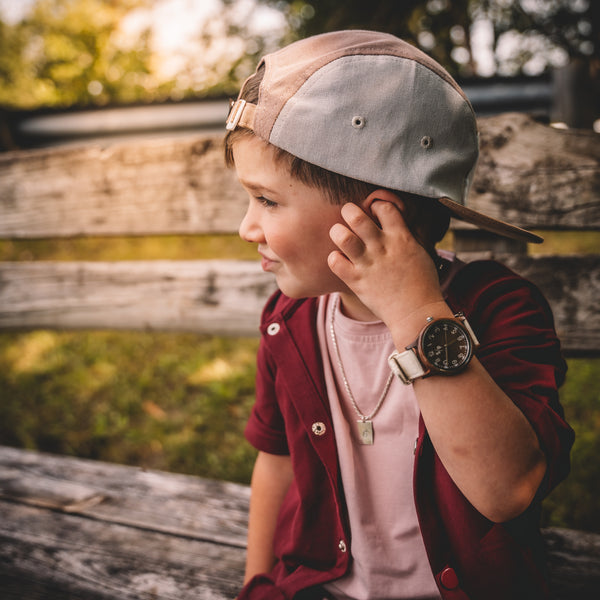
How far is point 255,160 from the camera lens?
40.9 inches

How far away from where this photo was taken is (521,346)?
955 millimetres

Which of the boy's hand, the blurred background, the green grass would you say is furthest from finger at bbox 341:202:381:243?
the blurred background

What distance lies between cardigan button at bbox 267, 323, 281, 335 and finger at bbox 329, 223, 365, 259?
0.38 meters

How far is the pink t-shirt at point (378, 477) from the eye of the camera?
114cm

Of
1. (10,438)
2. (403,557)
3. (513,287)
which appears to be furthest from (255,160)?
(10,438)

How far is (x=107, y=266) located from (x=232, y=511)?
4.00 feet

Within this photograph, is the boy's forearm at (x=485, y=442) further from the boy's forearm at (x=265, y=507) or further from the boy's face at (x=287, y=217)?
the boy's forearm at (x=265, y=507)

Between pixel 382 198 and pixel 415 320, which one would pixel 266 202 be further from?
pixel 415 320

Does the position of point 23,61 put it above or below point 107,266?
above

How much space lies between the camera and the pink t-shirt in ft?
3.74

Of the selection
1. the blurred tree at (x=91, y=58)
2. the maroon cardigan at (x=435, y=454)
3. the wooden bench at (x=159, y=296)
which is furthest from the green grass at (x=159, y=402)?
the blurred tree at (x=91, y=58)

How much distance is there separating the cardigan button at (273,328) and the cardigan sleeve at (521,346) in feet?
1.48

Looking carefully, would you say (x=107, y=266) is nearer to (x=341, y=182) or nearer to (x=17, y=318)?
(x=17, y=318)

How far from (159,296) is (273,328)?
3.28 feet
